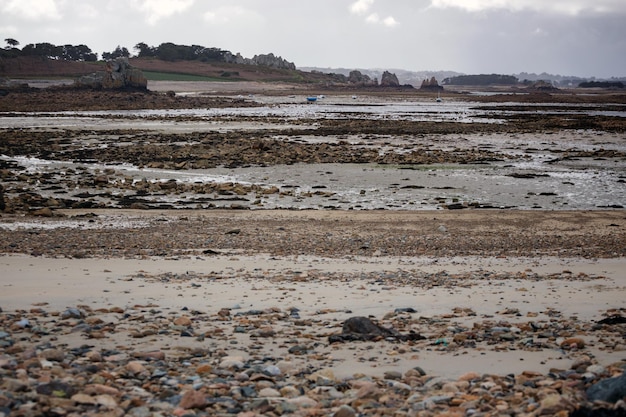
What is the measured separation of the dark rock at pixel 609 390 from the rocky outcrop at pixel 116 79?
3269 inches

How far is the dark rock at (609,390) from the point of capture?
4082 millimetres

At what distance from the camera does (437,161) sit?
2719 cm

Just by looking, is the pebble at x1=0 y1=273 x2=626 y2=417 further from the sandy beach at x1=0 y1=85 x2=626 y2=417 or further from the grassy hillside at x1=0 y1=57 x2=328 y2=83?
the grassy hillside at x1=0 y1=57 x2=328 y2=83

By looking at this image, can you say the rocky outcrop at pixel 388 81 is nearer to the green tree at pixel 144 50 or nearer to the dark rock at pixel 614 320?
the green tree at pixel 144 50

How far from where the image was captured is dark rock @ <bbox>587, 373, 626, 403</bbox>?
4.08m

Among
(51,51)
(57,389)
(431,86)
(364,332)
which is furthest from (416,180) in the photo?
(431,86)

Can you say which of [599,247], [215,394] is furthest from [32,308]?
[599,247]

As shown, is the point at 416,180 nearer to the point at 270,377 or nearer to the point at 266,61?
the point at 270,377

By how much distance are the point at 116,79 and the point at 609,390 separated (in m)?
84.2

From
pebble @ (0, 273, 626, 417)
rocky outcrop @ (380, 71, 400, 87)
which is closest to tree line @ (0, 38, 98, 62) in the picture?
rocky outcrop @ (380, 71, 400, 87)

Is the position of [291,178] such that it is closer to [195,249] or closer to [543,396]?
[195,249]

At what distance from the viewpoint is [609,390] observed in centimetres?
416

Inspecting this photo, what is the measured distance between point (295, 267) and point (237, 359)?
4625 millimetres

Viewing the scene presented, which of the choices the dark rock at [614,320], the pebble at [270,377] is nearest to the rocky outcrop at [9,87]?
the pebble at [270,377]
